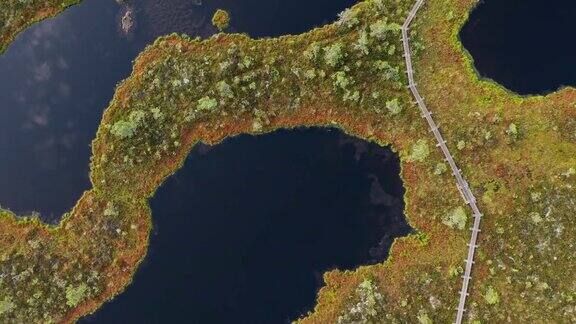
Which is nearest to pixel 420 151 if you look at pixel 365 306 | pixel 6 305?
pixel 365 306

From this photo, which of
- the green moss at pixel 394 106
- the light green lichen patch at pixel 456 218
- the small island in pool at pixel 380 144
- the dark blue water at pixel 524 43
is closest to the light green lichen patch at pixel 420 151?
the small island in pool at pixel 380 144

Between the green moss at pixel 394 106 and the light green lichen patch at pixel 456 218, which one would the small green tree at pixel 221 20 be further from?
the light green lichen patch at pixel 456 218

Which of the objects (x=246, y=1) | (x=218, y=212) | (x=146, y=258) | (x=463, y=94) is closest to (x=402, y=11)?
(x=463, y=94)

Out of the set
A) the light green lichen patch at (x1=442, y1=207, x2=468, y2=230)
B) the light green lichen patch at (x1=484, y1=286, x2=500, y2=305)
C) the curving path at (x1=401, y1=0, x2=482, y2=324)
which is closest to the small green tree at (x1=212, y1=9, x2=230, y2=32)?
the curving path at (x1=401, y1=0, x2=482, y2=324)

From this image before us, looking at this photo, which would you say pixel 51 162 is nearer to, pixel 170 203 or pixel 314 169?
pixel 170 203

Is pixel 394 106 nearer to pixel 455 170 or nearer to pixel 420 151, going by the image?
pixel 420 151

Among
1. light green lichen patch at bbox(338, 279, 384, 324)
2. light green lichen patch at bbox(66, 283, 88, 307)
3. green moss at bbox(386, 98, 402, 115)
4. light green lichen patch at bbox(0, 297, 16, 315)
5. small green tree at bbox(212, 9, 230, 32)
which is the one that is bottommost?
light green lichen patch at bbox(338, 279, 384, 324)

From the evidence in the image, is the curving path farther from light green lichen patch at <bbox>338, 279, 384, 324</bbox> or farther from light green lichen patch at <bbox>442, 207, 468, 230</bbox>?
light green lichen patch at <bbox>338, 279, 384, 324</bbox>
